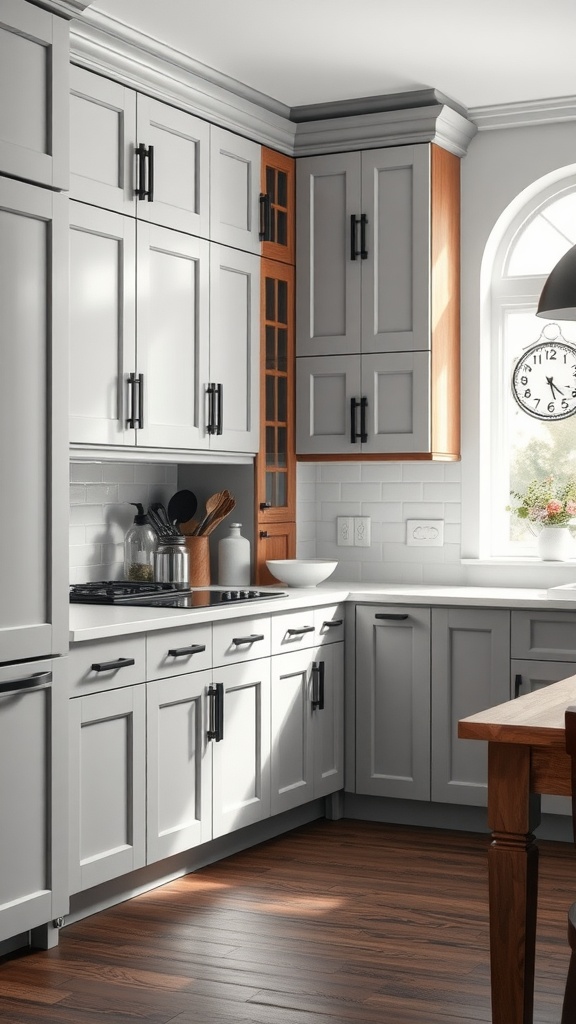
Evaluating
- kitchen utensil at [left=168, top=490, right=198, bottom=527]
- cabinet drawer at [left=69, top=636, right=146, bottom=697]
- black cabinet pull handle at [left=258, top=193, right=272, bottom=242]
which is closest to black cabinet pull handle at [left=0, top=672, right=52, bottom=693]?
cabinet drawer at [left=69, top=636, right=146, bottom=697]

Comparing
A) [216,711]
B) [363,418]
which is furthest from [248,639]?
[363,418]

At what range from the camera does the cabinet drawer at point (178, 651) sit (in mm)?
3850

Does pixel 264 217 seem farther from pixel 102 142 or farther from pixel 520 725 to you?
pixel 520 725

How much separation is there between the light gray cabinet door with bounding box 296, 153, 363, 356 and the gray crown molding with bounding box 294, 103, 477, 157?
6cm

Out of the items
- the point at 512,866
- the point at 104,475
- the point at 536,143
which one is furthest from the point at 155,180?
the point at 512,866

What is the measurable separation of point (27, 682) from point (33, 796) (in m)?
0.32

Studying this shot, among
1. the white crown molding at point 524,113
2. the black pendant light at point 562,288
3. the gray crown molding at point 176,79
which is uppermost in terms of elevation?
the white crown molding at point 524,113

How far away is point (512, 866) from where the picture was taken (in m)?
2.62

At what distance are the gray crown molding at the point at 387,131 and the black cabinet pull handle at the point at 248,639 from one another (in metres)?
2.12

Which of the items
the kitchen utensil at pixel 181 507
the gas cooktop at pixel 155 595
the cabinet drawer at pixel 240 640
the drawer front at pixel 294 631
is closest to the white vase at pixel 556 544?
the drawer front at pixel 294 631

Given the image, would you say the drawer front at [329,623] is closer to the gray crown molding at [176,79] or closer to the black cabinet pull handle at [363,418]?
the black cabinet pull handle at [363,418]

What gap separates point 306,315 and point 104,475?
3.95 ft

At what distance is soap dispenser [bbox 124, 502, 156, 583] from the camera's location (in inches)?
185

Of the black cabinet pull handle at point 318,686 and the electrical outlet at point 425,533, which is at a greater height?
the electrical outlet at point 425,533
